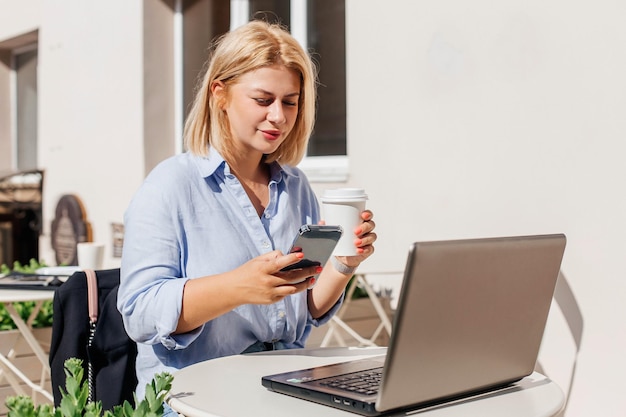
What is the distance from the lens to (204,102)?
2100mm

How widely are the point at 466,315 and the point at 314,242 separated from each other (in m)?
0.33

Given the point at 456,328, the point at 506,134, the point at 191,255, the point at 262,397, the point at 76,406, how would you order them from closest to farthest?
the point at 76,406
the point at 456,328
the point at 262,397
the point at 191,255
the point at 506,134

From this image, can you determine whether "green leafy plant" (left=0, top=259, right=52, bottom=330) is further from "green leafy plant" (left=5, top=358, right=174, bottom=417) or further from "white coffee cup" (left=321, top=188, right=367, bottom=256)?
"green leafy plant" (left=5, top=358, right=174, bottom=417)

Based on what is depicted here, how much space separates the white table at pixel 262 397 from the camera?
146cm

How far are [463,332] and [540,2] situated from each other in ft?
6.67

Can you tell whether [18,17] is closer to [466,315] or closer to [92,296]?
[92,296]

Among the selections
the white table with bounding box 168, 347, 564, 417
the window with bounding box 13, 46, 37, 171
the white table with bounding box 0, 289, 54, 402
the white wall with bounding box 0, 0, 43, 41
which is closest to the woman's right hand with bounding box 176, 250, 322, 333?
the white table with bounding box 168, 347, 564, 417

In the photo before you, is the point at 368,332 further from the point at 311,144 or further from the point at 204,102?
the point at 204,102

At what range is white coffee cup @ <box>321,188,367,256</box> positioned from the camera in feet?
5.90

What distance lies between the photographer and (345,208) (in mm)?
1810

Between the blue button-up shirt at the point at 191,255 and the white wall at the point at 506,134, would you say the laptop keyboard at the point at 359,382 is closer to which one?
the blue button-up shirt at the point at 191,255

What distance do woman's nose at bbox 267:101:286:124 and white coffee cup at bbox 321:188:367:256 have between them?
10.3 inches

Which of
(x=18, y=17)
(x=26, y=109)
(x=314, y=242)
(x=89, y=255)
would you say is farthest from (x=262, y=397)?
(x=26, y=109)

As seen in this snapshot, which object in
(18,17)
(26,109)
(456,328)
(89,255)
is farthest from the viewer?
(26,109)
